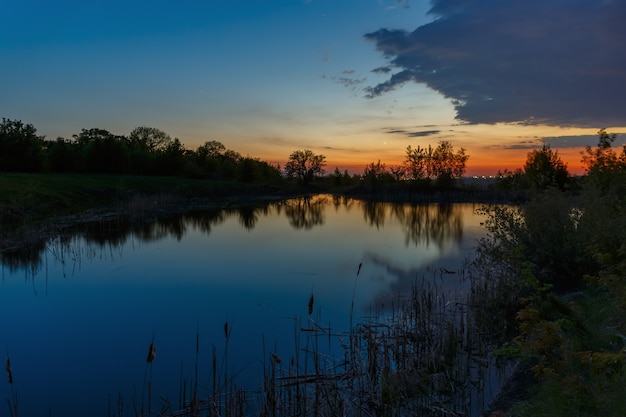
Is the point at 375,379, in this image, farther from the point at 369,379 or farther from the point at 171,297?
the point at 171,297

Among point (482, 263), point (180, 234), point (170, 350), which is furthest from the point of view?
point (180, 234)

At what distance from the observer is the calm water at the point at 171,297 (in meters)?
8.51

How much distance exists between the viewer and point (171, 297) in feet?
47.0

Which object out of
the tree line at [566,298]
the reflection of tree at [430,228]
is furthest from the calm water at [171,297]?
the tree line at [566,298]

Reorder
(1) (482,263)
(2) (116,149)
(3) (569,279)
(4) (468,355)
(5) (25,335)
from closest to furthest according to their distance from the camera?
(4) (468,355), (5) (25,335), (3) (569,279), (1) (482,263), (2) (116,149)

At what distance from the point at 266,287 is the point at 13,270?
10.2m

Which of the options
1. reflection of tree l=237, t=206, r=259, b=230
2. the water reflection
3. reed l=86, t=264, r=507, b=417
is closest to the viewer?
reed l=86, t=264, r=507, b=417

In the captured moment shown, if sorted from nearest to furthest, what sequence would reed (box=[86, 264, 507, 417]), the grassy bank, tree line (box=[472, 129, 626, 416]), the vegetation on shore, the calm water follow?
tree line (box=[472, 129, 626, 416])
the vegetation on shore
reed (box=[86, 264, 507, 417])
the calm water
the grassy bank

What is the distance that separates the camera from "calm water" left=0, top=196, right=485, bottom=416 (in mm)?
8508

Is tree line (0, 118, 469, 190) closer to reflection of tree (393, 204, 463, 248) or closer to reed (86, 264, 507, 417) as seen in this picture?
reflection of tree (393, 204, 463, 248)

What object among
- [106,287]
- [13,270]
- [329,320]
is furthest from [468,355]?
[13,270]

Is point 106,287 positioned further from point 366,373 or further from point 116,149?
point 116,149

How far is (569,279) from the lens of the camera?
13.0 meters

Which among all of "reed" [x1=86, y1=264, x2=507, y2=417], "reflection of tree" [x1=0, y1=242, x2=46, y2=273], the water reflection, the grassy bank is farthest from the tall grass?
the grassy bank
